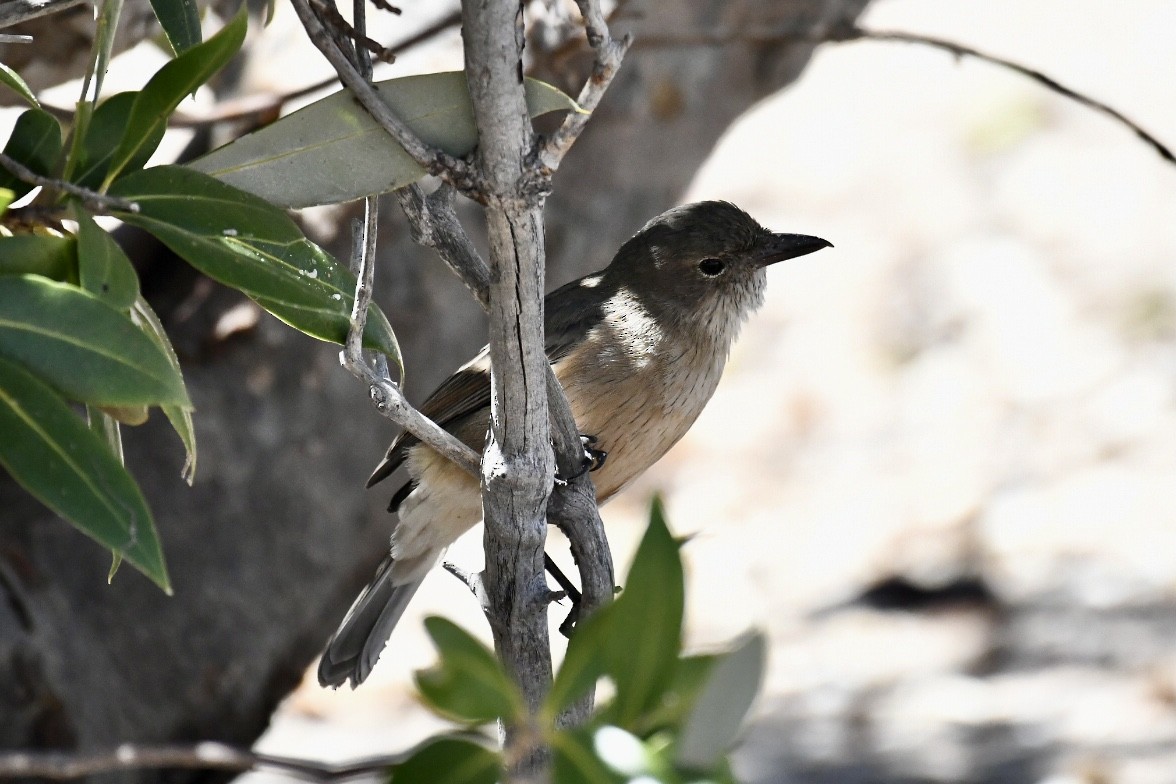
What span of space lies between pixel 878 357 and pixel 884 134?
8.50 ft

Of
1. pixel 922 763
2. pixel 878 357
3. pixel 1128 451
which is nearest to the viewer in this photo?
pixel 922 763

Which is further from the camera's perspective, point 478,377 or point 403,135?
point 478,377

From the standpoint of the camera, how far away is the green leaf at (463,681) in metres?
1.37

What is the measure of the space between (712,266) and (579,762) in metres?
2.94

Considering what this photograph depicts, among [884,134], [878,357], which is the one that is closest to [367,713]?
[878,357]

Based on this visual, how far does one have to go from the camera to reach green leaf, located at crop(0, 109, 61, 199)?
179 cm

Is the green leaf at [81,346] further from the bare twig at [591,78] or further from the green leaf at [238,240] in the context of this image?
the bare twig at [591,78]

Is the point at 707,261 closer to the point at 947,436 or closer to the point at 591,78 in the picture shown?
the point at 591,78

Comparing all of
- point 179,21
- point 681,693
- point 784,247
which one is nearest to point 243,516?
point 784,247

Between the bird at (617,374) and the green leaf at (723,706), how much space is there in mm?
2127

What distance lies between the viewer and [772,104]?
39.0 ft

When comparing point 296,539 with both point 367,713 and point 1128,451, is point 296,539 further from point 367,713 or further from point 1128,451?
point 1128,451

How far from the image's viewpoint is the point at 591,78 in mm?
1707

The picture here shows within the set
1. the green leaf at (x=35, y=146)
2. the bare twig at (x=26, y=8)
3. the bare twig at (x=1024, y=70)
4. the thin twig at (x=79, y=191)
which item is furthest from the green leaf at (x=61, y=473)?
the bare twig at (x=1024, y=70)
